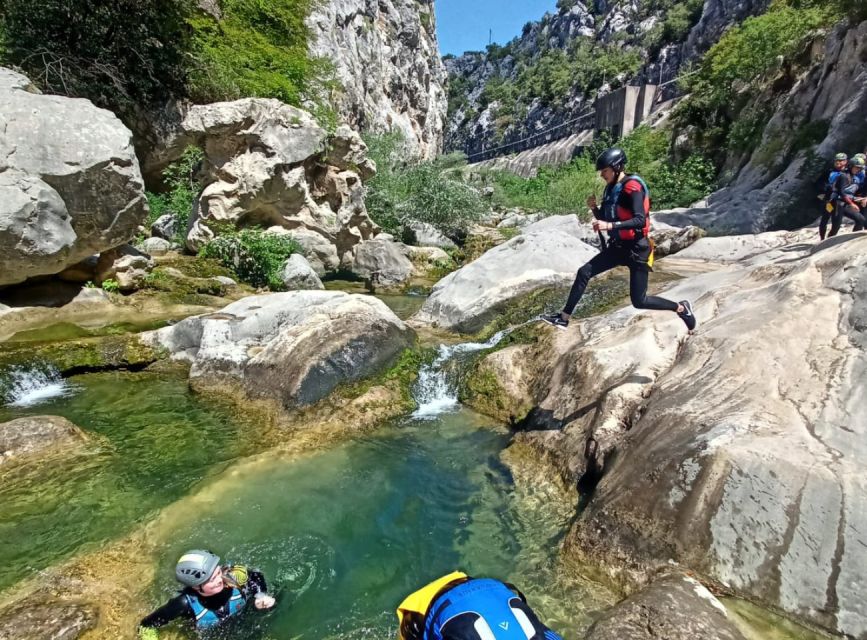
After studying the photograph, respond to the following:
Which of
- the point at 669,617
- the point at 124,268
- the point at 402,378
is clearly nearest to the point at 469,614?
the point at 669,617

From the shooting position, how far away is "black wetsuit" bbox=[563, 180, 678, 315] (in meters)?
5.45

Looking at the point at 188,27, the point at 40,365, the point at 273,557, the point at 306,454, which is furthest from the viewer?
the point at 188,27

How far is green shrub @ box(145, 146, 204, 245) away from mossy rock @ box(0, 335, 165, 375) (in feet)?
29.6

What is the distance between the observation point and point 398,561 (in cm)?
472

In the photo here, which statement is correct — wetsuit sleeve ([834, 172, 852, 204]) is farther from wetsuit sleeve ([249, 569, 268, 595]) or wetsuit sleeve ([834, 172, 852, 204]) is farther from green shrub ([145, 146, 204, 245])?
green shrub ([145, 146, 204, 245])

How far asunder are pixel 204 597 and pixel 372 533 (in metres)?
1.72

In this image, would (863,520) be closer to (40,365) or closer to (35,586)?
(35,586)

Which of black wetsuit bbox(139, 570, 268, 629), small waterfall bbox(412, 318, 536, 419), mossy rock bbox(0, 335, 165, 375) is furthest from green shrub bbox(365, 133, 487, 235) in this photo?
black wetsuit bbox(139, 570, 268, 629)

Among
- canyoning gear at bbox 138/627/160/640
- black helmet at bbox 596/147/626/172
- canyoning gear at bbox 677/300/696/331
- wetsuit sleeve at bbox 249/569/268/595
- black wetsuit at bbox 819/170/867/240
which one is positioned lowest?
canyoning gear at bbox 138/627/160/640

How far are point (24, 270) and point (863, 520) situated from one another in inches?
498

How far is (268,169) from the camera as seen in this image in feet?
55.8

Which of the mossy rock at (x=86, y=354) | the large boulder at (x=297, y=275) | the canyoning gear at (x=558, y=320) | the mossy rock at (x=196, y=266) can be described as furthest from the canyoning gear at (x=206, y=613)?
the mossy rock at (x=196, y=266)

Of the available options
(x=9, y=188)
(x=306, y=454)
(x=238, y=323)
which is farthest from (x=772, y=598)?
(x=9, y=188)

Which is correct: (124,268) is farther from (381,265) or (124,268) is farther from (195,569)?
(195,569)
